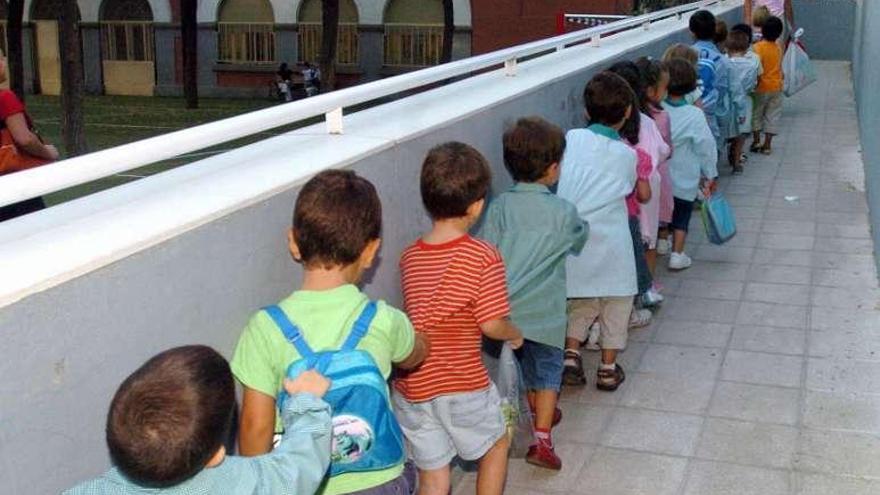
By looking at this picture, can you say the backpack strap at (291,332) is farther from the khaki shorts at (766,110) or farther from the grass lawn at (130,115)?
the grass lawn at (130,115)

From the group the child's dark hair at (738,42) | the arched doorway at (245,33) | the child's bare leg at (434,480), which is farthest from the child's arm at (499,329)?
the arched doorway at (245,33)

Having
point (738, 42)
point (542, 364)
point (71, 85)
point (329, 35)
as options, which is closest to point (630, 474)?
point (542, 364)

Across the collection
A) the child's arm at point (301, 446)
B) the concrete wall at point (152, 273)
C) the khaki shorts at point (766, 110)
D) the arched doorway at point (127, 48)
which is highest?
the concrete wall at point (152, 273)

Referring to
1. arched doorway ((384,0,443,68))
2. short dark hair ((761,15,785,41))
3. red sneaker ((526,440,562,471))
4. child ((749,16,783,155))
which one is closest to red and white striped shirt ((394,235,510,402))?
red sneaker ((526,440,562,471))

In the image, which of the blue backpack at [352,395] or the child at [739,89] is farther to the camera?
the child at [739,89]

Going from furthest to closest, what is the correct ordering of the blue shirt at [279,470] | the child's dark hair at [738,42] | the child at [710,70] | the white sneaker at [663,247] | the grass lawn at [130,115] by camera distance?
the grass lawn at [130,115]
the child's dark hair at [738,42]
the child at [710,70]
the white sneaker at [663,247]
the blue shirt at [279,470]

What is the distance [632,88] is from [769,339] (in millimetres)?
1529

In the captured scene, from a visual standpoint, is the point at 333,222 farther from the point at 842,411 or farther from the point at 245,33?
the point at 245,33

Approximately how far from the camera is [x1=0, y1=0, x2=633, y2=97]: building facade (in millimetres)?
32156

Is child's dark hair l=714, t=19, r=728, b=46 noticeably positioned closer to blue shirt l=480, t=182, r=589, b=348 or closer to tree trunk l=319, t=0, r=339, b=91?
blue shirt l=480, t=182, r=589, b=348

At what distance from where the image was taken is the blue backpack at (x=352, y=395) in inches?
95.3

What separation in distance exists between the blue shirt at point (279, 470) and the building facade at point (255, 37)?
29.2m

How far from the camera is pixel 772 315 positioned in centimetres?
609

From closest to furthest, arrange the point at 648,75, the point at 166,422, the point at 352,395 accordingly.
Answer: the point at 166,422 → the point at 352,395 → the point at 648,75
